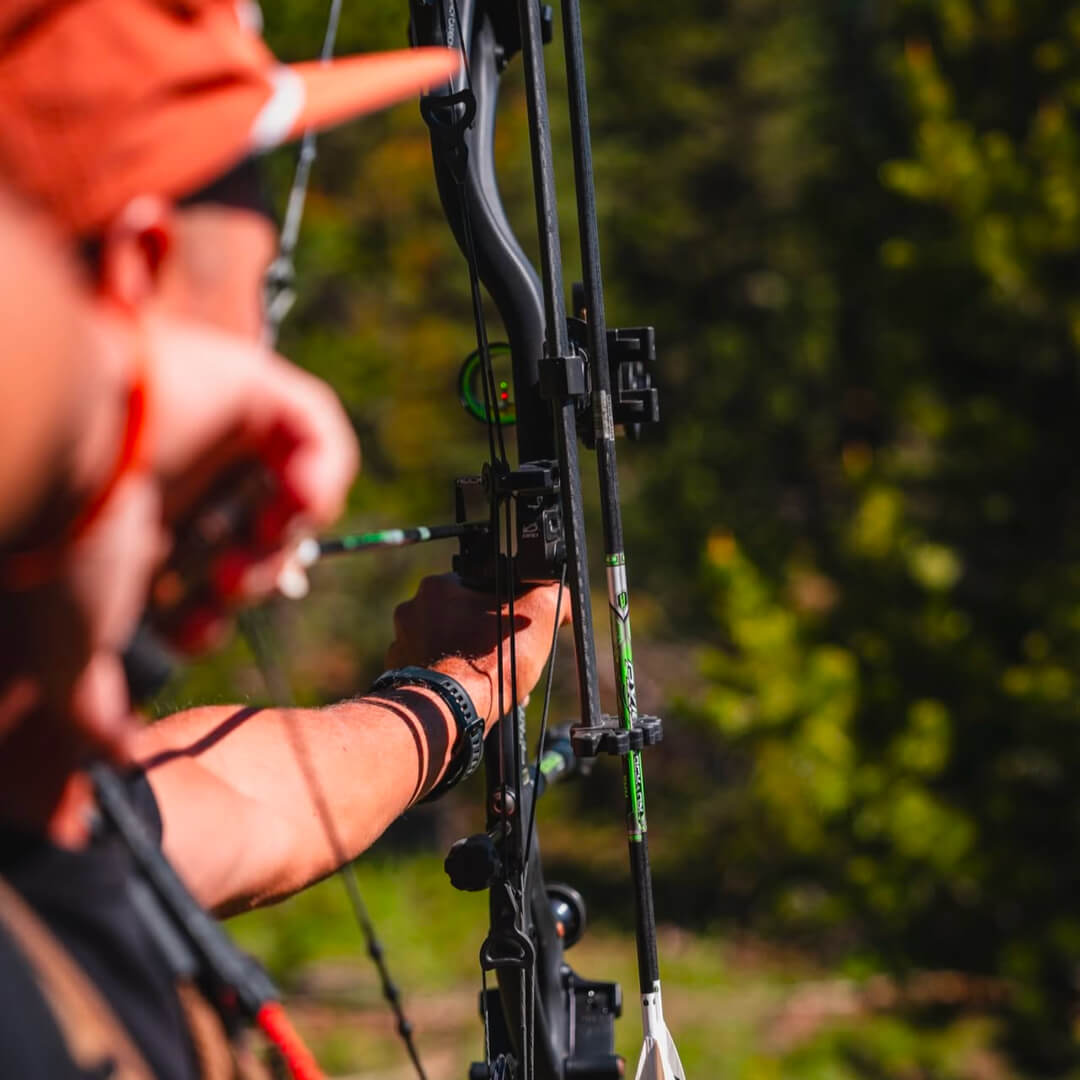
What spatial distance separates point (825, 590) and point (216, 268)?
911 cm

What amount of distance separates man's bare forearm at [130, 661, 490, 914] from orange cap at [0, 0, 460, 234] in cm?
62

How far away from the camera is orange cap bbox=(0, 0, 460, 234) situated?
0.71 m

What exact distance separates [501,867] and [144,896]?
71cm

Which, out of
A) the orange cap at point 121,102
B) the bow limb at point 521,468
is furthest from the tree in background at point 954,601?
the orange cap at point 121,102

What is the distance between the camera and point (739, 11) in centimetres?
1284

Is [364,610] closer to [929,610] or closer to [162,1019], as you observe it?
[929,610]

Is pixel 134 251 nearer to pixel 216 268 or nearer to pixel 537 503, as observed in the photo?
pixel 216 268

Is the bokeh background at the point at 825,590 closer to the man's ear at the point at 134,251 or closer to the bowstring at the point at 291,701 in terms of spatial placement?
the bowstring at the point at 291,701

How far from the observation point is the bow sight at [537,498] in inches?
61.8

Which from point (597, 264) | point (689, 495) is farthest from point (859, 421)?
point (597, 264)

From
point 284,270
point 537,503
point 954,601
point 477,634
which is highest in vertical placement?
point 954,601

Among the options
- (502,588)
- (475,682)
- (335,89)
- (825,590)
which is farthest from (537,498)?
(825,590)

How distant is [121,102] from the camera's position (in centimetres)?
72

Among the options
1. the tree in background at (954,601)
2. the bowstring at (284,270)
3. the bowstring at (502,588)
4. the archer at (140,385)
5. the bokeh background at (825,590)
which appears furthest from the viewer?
the bokeh background at (825,590)
